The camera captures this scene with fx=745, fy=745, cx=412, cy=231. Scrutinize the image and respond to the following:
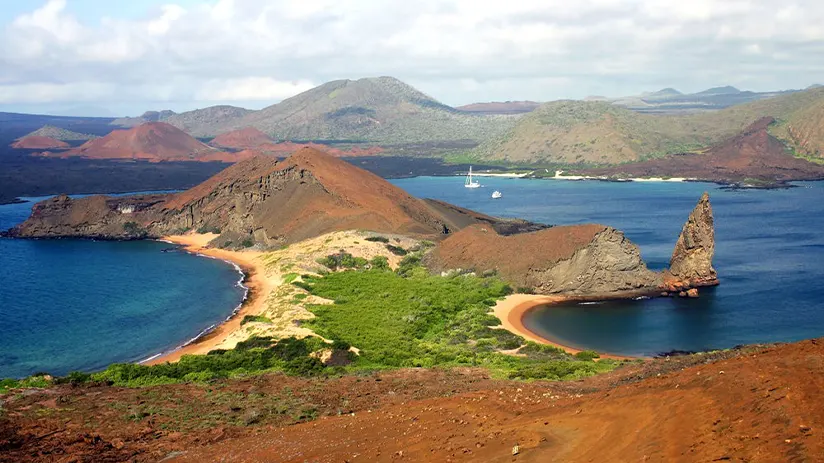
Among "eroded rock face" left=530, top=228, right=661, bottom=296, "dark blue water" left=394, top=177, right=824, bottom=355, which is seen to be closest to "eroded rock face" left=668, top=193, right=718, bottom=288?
"dark blue water" left=394, top=177, right=824, bottom=355

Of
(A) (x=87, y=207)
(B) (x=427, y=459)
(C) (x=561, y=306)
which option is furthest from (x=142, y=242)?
(B) (x=427, y=459)

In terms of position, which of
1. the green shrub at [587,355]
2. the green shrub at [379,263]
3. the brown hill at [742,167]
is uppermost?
the brown hill at [742,167]

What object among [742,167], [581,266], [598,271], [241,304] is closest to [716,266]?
[598,271]

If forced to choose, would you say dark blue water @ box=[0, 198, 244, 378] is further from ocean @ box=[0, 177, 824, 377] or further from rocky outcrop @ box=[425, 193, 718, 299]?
rocky outcrop @ box=[425, 193, 718, 299]

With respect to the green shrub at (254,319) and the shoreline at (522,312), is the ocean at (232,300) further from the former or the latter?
the green shrub at (254,319)

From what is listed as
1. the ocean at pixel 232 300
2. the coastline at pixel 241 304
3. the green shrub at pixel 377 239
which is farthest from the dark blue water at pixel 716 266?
the green shrub at pixel 377 239

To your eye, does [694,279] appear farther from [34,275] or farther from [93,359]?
[34,275]
